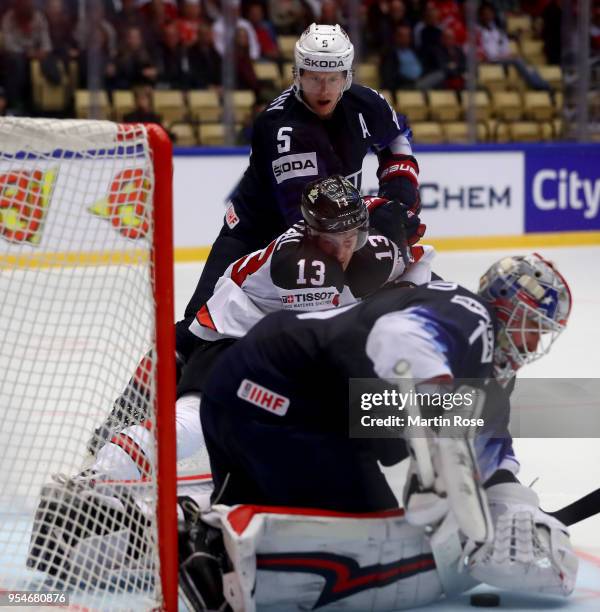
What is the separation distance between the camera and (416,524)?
97.3 inches

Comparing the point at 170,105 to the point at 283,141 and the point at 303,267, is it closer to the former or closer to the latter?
the point at 283,141

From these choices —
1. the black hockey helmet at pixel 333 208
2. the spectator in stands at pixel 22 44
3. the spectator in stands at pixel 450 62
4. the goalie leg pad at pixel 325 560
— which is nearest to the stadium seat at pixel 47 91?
the spectator in stands at pixel 22 44

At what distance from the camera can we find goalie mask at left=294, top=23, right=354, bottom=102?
Result: 373 cm

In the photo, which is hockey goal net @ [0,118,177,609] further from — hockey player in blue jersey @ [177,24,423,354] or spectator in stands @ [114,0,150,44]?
spectator in stands @ [114,0,150,44]

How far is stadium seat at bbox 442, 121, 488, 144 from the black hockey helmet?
21.2 feet

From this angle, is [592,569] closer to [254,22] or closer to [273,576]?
[273,576]

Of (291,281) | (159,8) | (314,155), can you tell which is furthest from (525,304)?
(159,8)

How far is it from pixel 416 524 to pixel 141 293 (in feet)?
2.43

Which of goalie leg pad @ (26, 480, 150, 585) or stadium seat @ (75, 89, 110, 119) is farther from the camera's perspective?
stadium seat @ (75, 89, 110, 119)

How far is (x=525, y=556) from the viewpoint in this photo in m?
2.60

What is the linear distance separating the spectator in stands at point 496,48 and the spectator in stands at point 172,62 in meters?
→ 2.55

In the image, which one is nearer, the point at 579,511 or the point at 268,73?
the point at 579,511

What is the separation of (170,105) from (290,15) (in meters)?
1.39

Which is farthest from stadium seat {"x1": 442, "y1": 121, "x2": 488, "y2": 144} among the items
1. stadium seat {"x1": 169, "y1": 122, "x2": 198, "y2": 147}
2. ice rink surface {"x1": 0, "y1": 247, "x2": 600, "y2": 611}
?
stadium seat {"x1": 169, "y1": 122, "x2": 198, "y2": 147}
